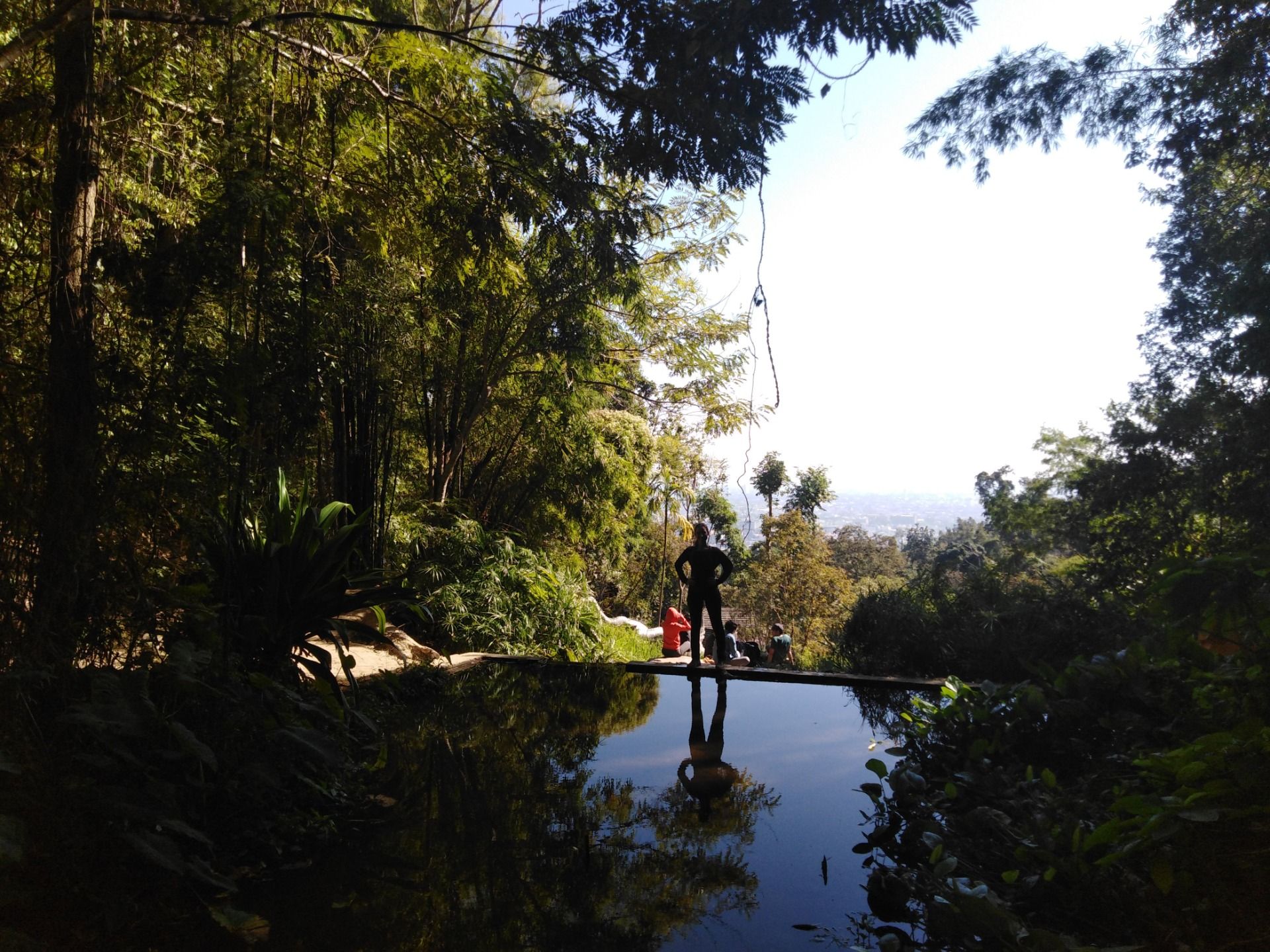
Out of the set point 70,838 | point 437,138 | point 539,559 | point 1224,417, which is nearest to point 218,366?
point 70,838

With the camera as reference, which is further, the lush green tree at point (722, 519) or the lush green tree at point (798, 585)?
the lush green tree at point (722, 519)

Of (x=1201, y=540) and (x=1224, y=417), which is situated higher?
(x=1224, y=417)

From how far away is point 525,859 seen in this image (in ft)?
7.73

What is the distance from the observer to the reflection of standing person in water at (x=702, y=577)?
5.66 meters

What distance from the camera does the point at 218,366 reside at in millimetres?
2756

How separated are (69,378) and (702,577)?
13.5 feet

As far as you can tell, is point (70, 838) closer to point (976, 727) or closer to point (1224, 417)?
point (976, 727)

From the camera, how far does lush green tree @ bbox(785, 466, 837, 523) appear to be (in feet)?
84.4

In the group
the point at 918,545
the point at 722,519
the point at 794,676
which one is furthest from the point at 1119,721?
the point at 918,545

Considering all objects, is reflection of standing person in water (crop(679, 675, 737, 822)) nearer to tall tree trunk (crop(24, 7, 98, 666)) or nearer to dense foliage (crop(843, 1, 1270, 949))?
dense foliage (crop(843, 1, 1270, 949))

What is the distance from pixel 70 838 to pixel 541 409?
22.8ft

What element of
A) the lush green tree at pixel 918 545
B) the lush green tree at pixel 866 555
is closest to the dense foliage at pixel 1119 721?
the lush green tree at pixel 866 555

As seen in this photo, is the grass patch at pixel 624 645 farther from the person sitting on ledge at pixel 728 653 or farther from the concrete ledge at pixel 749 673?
the concrete ledge at pixel 749 673

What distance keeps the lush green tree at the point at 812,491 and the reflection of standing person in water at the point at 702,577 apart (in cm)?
2013
